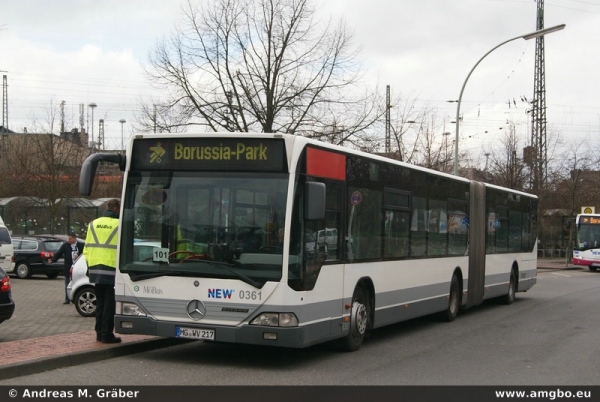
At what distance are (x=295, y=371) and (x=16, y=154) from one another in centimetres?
4030

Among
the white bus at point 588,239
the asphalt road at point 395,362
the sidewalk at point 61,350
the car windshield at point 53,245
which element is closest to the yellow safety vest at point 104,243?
the sidewalk at point 61,350

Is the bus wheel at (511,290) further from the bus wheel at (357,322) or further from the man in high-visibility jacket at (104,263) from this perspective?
the man in high-visibility jacket at (104,263)

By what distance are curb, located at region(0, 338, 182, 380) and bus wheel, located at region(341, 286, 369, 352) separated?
8.61ft

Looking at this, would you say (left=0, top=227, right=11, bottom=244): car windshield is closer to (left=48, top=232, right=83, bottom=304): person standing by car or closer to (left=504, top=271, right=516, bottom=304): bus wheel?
(left=48, top=232, right=83, bottom=304): person standing by car

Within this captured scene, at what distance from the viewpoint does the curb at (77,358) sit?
877cm

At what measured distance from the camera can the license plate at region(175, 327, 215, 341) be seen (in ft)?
31.8

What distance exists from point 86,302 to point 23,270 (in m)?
13.8

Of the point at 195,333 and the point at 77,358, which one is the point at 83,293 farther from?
the point at 195,333

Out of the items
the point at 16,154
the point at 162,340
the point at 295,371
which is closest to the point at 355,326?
the point at 295,371

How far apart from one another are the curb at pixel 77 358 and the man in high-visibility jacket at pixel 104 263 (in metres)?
0.32

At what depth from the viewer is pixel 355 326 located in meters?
11.3

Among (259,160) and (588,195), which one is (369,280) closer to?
(259,160)

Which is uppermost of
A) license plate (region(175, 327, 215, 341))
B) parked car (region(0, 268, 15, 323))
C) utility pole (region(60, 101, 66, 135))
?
utility pole (region(60, 101, 66, 135))

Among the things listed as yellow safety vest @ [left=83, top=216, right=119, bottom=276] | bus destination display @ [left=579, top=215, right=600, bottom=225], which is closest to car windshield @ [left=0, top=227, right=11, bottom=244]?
yellow safety vest @ [left=83, top=216, right=119, bottom=276]
